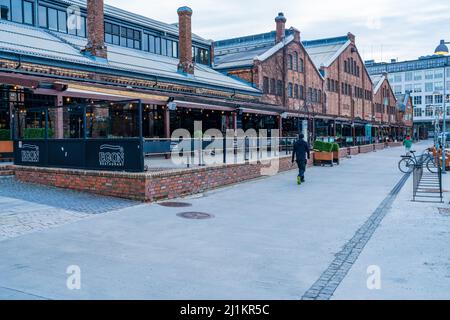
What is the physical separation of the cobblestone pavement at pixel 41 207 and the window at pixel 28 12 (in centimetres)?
1272

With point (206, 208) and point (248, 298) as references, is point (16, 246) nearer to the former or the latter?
point (248, 298)

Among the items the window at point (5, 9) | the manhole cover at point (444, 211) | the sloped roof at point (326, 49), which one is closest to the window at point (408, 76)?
the sloped roof at point (326, 49)

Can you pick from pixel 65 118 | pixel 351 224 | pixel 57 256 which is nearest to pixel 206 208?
pixel 351 224

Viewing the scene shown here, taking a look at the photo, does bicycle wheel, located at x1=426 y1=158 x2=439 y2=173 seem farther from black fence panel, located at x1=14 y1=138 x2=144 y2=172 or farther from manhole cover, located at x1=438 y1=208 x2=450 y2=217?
black fence panel, located at x1=14 y1=138 x2=144 y2=172

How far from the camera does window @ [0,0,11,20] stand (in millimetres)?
21234

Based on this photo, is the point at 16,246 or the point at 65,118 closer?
the point at 16,246

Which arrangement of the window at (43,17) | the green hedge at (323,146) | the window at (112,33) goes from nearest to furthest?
1. the window at (43,17)
2. the green hedge at (323,146)
3. the window at (112,33)

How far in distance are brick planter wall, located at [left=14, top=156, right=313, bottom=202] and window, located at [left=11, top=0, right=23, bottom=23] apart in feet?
37.1

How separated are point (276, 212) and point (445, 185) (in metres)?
8.87

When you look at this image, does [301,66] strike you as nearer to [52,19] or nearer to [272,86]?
[272,86]

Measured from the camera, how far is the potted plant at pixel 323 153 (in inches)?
967

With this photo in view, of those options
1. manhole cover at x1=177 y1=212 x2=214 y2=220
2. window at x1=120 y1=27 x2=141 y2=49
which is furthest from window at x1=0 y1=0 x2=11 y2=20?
manhole cover at x1=177 y1=212 x2=214 y2=220

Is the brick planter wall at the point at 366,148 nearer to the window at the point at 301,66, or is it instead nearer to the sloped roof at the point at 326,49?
the window at the point at 301,66

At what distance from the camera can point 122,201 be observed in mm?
11352
